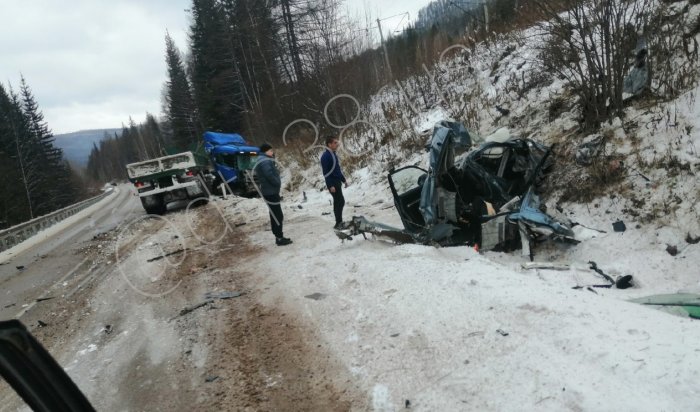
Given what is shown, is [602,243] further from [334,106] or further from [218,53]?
[218,53]

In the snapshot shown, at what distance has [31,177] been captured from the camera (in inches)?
1833

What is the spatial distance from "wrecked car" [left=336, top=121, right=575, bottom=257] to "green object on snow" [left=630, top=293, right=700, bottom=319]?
5.53 feet

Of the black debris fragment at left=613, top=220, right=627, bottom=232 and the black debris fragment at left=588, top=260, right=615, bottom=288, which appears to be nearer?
the black debris fragment at left=588, top=260, right=615, bottom=288

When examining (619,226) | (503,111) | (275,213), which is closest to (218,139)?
(275,213)

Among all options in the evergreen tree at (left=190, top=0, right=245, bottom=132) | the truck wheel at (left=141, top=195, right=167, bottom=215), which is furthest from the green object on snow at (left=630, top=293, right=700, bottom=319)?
the evergreen tree at (left=190, top=0, right=245, bottom=132)

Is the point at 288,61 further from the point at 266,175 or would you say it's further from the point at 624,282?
the point at 624,282

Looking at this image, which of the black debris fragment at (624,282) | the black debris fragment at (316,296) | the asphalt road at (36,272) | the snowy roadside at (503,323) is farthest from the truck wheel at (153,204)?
the black debris fragment at (624,282)

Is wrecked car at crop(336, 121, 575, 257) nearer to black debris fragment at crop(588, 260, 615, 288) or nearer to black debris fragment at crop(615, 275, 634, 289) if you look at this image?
black debris fragment at crop(588, 260, 615, 288)

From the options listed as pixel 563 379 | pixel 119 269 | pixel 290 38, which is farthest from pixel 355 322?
pixel 290 38

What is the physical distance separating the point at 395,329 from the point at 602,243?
10.9ft

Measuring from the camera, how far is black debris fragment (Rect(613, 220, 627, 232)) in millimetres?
5310

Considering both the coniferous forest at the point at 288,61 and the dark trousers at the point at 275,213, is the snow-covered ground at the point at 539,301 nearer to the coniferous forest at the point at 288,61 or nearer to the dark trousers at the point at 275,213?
the dark trousers at the point at 275,213

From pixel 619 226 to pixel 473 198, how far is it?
1886mm

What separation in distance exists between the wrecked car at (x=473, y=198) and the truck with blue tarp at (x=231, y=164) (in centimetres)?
945
